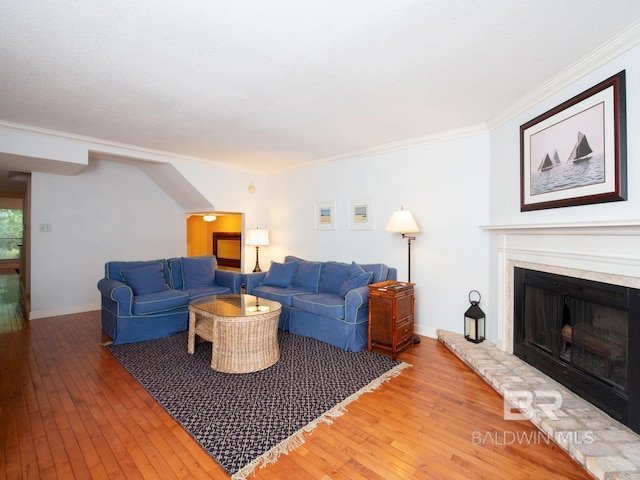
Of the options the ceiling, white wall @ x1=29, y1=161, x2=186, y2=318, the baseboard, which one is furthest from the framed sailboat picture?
the baseboard

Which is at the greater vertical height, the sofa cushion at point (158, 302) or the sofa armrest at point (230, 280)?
the sofa armrest at point (230, 280)

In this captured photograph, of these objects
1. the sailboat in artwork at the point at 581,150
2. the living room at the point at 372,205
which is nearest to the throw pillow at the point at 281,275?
the living room at the point at 372,205

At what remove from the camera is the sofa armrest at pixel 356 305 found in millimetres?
3278

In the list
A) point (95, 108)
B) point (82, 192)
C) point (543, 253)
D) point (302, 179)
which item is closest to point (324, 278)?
point (302, 179)

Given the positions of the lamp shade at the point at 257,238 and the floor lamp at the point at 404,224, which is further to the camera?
the lamp shade at the point at 257,238

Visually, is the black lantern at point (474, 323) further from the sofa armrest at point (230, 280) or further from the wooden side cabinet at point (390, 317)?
the sofa armrest at point (230, 280)

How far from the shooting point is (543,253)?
2.57 m

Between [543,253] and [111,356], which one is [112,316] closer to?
[111,356]

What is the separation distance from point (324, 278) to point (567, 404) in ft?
8.88

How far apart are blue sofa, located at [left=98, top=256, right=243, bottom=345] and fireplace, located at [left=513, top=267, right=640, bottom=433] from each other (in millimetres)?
3572

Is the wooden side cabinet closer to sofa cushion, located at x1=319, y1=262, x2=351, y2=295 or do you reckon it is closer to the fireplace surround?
sofa cushion, located at x1=319, y1=262, x2=351, y2=295

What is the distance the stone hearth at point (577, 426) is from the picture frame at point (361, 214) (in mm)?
2178

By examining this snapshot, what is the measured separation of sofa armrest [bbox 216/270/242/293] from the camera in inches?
181

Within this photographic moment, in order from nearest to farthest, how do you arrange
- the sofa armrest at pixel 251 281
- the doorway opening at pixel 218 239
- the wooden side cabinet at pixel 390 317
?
the wooden side cabinet at pixel 390 317 → the sofa armrest at pixel 251 281 → the doorway opening at pixel 218 239
